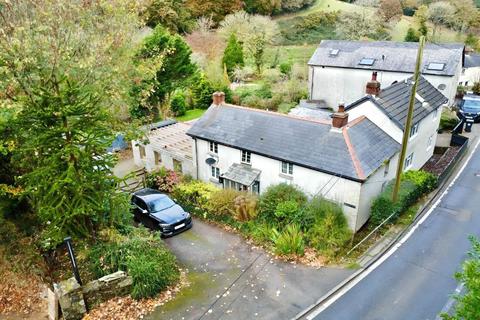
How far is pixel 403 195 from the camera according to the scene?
65.4 feet

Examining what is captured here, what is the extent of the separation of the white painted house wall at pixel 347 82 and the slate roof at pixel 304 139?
16579 mm

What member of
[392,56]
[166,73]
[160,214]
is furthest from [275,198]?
[392,56]

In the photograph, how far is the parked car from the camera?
3381 cm

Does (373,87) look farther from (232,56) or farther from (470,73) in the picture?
(470,73)

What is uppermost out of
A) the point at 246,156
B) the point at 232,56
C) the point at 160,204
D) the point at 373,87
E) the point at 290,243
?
the point at 373,87

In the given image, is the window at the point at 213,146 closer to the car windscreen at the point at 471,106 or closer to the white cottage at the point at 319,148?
the white cottage at the point at 319,148

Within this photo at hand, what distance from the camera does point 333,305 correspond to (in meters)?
13.8

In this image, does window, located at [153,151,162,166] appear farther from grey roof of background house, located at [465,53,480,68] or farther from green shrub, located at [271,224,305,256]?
grey roof of background house, located at [465,53,480,68]

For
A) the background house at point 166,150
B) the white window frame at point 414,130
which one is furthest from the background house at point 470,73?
the background house at point 166,150

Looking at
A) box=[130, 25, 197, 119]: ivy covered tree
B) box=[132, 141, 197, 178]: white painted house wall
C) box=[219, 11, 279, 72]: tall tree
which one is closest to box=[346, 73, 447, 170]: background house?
box=[132, 141, 197, 178]: white painted house wall

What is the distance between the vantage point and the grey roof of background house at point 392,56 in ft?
113

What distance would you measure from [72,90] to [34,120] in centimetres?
168

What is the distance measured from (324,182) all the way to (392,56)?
75.9 feet

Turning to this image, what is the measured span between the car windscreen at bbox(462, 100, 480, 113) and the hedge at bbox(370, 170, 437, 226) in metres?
16.8
